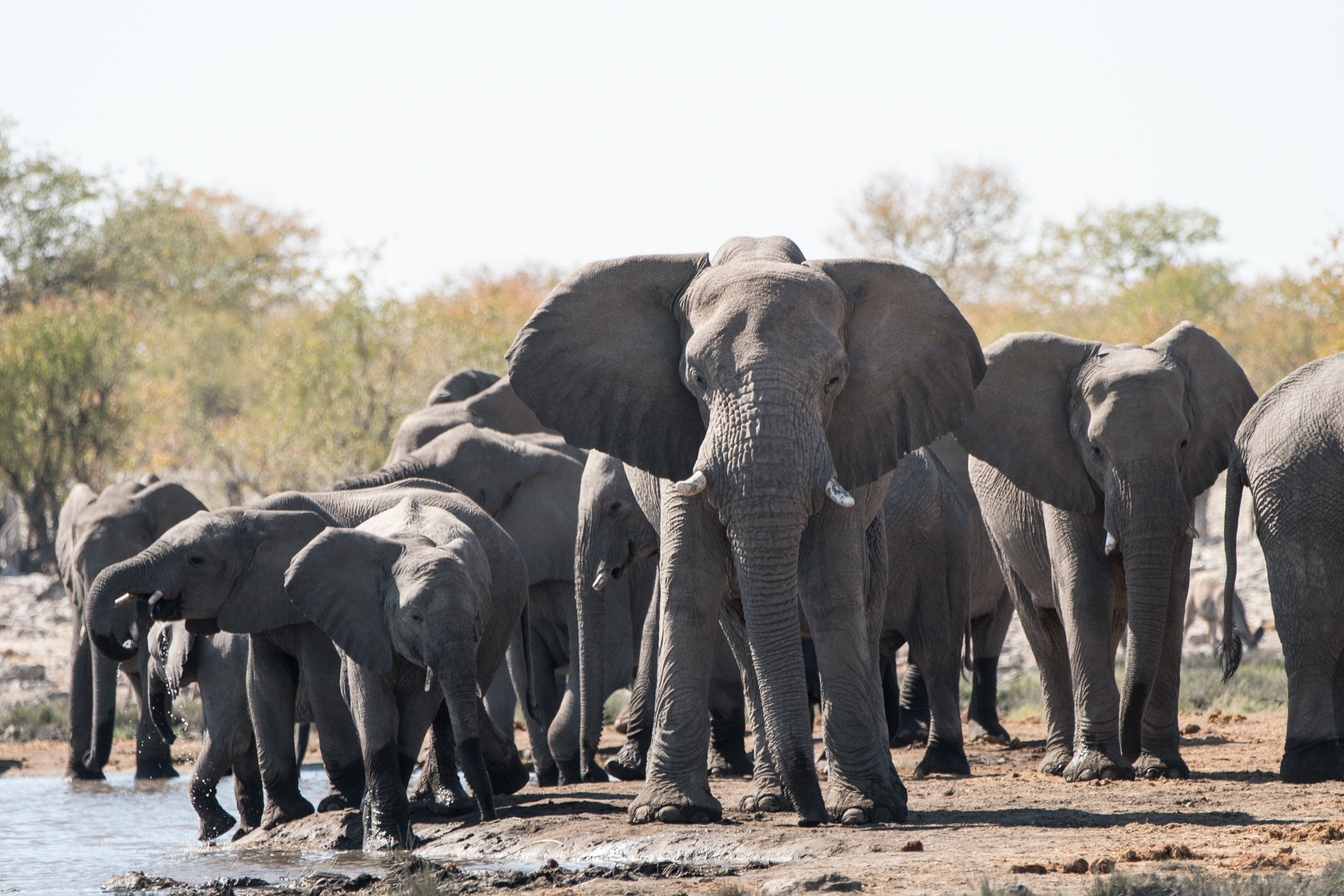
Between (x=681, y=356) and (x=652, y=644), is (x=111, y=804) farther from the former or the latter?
(x=681, y=356)

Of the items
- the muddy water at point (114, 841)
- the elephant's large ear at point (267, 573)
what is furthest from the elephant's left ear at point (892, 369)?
the elephant's large ear at point (267, 573)

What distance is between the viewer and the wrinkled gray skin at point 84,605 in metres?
11.5

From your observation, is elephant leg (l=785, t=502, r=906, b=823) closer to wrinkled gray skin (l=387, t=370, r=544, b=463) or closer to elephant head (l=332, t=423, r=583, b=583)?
elephant head (l=332, t=423, r=583, b=583)

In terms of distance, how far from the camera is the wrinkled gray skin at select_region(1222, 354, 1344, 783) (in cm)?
753

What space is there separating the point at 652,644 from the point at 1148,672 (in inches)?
103

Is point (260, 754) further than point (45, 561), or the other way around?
point (45, 561)

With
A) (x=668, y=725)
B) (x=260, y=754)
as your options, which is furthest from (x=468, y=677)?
(x=260, y=754)

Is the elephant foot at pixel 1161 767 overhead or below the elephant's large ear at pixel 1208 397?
below

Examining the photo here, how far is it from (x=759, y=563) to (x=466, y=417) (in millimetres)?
7331

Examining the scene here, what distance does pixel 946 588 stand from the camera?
31.8 feet

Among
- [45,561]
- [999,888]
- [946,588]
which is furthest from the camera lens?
[45,561]

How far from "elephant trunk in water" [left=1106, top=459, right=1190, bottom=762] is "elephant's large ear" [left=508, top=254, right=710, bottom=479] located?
2416 millimetres

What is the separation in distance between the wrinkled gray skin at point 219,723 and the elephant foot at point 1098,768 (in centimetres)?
419

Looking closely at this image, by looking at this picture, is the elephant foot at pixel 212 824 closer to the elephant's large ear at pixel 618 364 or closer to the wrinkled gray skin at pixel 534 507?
the wrinkled gray skin at pixel 534 507
